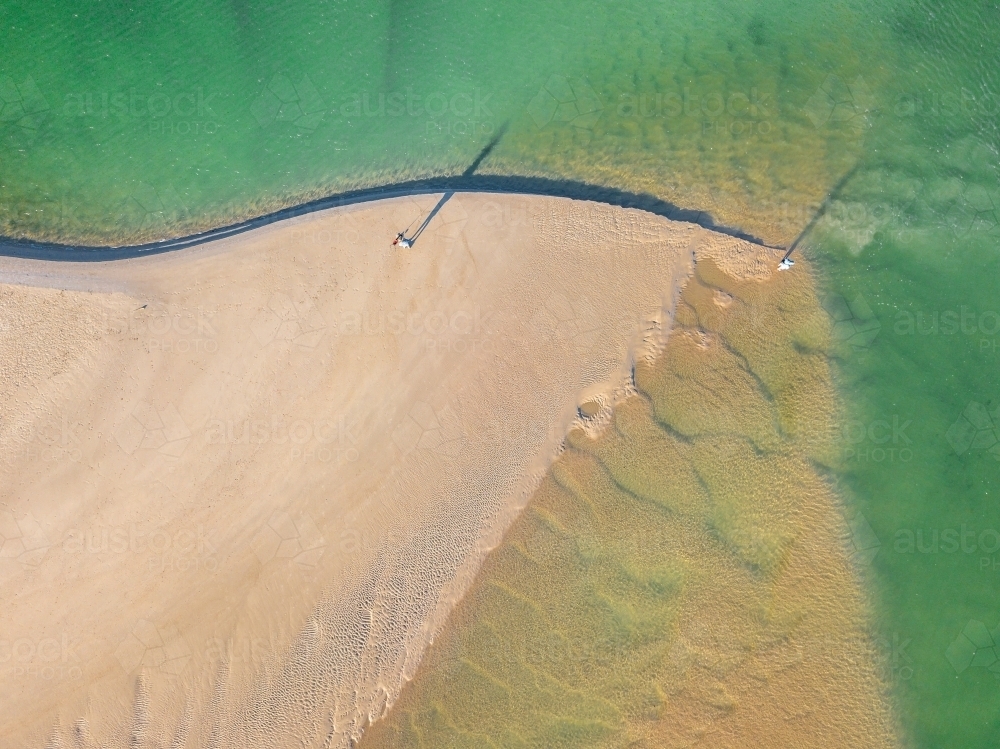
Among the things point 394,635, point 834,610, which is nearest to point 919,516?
point 834,610

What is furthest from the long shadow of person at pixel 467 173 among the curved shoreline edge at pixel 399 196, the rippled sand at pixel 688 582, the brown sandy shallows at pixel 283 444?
the rippled sand at pixel 688 582

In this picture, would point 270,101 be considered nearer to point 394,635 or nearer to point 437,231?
point 437,231

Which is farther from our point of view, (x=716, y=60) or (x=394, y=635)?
(x=716, y=60)

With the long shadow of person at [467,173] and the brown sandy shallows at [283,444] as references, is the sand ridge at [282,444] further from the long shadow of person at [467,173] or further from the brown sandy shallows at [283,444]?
the long shadow of person at [467,173]

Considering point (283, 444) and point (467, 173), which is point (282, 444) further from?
point (467, 173)

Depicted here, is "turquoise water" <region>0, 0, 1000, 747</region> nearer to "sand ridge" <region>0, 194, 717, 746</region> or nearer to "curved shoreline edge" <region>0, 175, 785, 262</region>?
"curved shoreline edge" <region>0, 175, 785, 262</region>

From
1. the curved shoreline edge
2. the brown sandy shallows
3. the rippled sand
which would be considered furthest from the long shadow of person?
the rippled sand
